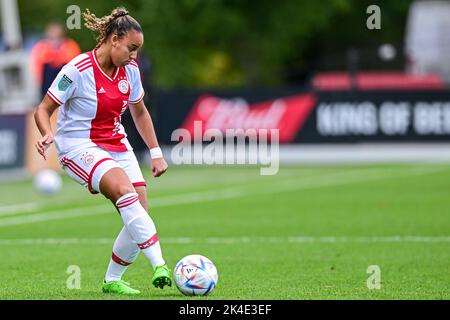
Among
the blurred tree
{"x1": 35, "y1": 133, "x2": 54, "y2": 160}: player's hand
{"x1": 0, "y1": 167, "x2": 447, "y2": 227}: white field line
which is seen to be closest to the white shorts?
{"x1": 35, "y1": 133, "x2": 54, "y2": 160}: player's hand

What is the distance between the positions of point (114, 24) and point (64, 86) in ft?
1.97

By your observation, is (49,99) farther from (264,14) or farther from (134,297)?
(264,14)

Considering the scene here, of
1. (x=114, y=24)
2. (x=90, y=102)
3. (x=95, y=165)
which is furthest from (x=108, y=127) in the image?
(x=114, y=24)

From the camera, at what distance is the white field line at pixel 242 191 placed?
58.0 ft

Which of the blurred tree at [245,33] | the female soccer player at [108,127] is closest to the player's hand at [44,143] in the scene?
the female soccer player at [108,127]

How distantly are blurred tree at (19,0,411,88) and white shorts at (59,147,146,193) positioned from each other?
35.6 metres

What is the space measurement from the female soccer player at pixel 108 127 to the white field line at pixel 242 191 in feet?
23.5

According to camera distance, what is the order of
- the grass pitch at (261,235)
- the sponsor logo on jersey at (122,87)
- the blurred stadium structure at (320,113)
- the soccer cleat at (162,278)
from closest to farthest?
the soccer cleat at (162,278)
the sponsor logo on jersey at (122,87)
the grass pitch at (261,235)
the blurred stadium structure at (320,113)

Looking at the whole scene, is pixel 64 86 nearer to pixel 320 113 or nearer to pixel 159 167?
pixel 159 167

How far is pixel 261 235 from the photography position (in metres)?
14.8

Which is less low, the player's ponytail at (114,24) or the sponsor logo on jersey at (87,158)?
the player's ponytail at (114,24)

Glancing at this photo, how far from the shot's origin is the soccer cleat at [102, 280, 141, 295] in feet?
30.9

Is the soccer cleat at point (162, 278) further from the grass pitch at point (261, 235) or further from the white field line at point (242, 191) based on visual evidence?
the white field line at point (242, 191)
